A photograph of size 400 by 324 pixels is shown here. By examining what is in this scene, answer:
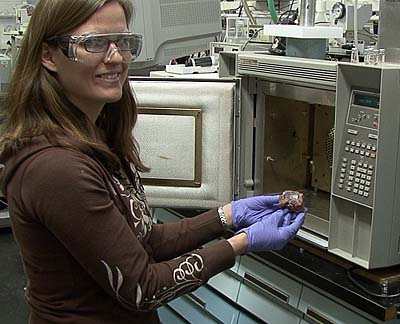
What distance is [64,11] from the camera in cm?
106

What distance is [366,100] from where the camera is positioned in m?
1.28

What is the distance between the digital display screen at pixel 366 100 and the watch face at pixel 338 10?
50 cm

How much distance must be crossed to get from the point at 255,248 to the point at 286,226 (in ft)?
0.41

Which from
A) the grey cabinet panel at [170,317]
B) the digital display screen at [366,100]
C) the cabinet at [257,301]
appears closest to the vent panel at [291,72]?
the digital display screen at [366,100]

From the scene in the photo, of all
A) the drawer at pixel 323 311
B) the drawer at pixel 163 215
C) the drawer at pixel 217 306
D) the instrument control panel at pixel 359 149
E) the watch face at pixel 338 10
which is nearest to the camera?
the instrument control panel at pixel 359 149

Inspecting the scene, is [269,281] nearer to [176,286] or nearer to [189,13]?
[176,286]

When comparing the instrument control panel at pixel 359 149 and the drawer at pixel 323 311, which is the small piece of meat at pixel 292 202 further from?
the drawer at pixel 323 311

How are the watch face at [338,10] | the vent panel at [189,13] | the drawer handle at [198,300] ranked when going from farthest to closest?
1. the vent panel at [189,13]
2. the drawer handle at [198,300]
3. the watch face at [338,10]

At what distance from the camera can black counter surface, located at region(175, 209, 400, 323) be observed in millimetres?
1277

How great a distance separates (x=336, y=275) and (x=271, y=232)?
0.22m

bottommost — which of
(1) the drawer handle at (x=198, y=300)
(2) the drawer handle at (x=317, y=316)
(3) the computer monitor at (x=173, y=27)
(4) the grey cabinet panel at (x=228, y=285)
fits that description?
(1) the drawer handle at (x=198, y=300)

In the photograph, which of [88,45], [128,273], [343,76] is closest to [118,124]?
[88,45]

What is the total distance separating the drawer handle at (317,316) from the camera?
4.92 feet

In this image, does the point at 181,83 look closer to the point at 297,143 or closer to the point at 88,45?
the point at 297,143
